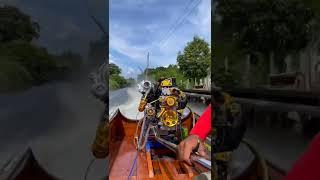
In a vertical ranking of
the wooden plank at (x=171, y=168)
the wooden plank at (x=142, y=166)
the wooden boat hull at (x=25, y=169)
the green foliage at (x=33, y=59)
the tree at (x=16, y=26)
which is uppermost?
the tree at (x=16, y=26)

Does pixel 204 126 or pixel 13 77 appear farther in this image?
pixel 204 126

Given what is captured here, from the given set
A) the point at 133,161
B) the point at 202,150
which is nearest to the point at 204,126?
the point at 202,150

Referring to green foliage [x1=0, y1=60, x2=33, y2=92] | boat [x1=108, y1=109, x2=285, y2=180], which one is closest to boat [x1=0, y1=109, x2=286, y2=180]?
boat [x1=108, y1=109, x2=285, y2=180]

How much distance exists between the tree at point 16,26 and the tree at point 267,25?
48 centimetres

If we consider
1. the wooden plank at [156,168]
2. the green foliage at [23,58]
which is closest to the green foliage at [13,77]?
the green foliage at [23,58]

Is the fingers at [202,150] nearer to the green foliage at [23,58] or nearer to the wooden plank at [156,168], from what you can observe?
the green foliage at [23,58]

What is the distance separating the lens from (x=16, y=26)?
0.97 metres

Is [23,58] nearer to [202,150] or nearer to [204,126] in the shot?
[204,126]

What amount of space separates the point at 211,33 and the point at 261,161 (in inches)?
14.2

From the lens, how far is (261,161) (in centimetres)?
100

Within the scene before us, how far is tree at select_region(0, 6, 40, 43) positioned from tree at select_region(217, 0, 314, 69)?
0.48 m

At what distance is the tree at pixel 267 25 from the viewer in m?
0.94

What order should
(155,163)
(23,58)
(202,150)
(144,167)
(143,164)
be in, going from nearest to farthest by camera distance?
1. (23,58)
2. (202,150)
3. (144,167)
4. (143,164)
5. (155,163)

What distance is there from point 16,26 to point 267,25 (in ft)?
2.06
